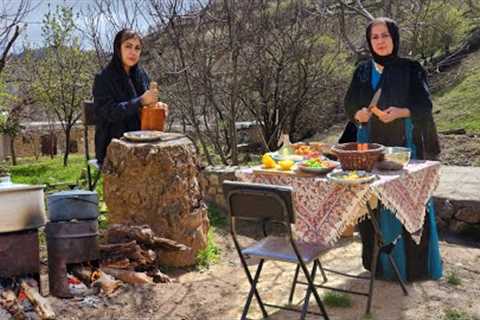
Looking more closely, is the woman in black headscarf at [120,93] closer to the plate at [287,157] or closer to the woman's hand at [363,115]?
the plate at [287,157]

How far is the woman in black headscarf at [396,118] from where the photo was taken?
157 inches

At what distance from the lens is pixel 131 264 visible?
4.38 meters

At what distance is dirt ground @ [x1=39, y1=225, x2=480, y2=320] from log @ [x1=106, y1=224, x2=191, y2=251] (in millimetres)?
269

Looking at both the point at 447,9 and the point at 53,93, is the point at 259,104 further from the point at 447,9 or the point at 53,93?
the point at 53,93

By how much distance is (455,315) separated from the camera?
→ 3730 millimetres

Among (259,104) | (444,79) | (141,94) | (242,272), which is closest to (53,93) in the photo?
(259,104)

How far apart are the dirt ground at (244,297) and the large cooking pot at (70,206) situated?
1.77ft

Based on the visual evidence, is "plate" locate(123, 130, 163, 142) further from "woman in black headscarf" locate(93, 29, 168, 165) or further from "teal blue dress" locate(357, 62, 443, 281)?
"teal blue dress" locate(357, 62, 443, 281)

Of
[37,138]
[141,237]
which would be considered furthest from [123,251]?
[37,138]

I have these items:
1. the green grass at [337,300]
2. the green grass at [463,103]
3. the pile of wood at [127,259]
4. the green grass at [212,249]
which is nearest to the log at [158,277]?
the pile of wood at [127,259]

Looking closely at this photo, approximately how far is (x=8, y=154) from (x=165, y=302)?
1530cm

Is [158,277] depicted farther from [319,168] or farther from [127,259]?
[319,168]

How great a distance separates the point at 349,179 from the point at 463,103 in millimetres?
8126

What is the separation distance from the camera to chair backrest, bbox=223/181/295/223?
122 inches
